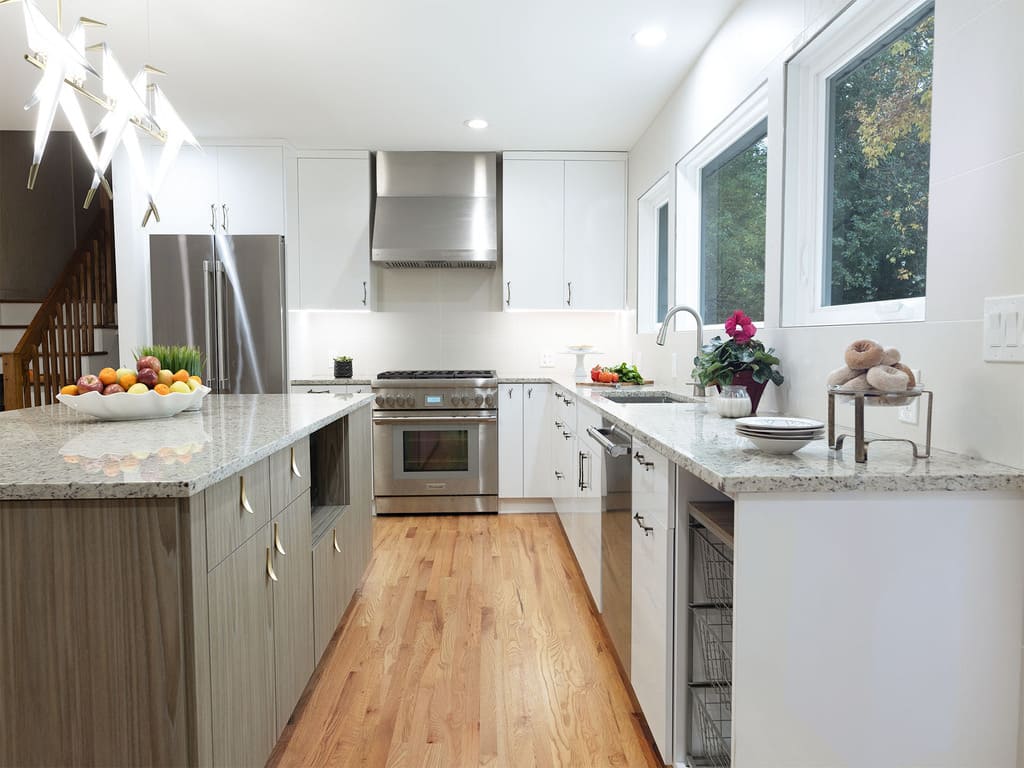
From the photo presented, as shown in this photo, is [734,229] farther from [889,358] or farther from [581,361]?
[889,358]

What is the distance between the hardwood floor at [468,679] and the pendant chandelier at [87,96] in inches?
67.5

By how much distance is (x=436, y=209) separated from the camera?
15.0 ft

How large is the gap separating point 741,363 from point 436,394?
258 cm

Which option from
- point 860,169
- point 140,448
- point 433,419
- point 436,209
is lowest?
point 433,419

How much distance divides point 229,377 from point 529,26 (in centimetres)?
296

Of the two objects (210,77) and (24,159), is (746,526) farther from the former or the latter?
(24,159)

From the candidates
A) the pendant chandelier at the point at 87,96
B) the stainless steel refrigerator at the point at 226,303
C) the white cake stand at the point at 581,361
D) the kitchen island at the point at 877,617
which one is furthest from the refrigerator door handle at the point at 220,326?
the kitchen island at the point at 877,617

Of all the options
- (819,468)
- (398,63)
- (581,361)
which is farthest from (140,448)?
(581,361)

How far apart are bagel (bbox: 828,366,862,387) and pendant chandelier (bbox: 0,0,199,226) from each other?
77.4 inches

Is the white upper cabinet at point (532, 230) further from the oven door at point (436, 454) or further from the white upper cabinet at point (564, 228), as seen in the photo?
the oven door at point (436, 454)

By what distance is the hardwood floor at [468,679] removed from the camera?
6.03ft

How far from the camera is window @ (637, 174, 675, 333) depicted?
168 inches

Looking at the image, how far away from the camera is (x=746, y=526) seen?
1.21m

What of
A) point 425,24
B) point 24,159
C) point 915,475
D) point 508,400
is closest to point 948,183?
point 915,475
